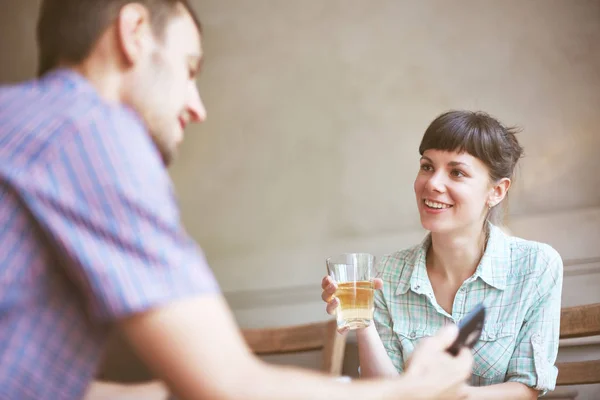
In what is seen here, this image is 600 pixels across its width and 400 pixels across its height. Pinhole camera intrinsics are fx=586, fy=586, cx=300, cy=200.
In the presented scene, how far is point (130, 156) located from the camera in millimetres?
608

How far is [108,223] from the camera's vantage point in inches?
22.8

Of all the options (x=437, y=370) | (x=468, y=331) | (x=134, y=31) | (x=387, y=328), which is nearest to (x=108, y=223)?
(x=134, y=31)

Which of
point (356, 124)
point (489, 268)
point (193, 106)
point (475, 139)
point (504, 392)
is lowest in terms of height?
point (504, 392)

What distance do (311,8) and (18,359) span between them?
90.7 inches

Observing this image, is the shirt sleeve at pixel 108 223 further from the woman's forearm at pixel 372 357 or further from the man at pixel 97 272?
the woman's forearm at pixel 372 357

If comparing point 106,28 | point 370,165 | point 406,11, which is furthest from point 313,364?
point 106,28

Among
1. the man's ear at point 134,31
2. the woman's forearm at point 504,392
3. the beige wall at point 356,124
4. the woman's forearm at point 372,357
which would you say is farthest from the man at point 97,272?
the beige wall at point 356,124

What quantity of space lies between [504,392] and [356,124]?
1377mm

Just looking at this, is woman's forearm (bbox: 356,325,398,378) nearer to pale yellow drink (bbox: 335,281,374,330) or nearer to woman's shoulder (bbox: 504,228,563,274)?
pale yellow drink (bbox: 335,281,374,330)

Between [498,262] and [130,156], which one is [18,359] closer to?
[130,156]

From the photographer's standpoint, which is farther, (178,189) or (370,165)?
(178,189)

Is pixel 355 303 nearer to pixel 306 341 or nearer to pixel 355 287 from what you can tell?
pixel 355 287

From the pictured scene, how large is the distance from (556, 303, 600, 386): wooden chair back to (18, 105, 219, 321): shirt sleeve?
154cm

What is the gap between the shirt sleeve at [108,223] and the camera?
57 cm
